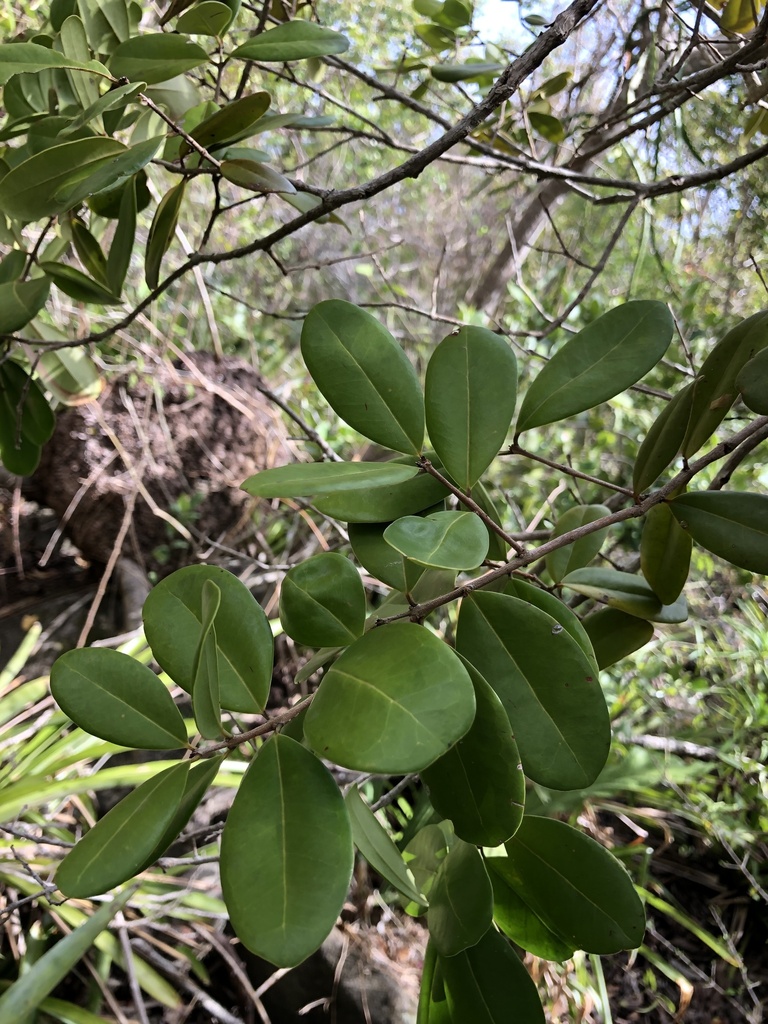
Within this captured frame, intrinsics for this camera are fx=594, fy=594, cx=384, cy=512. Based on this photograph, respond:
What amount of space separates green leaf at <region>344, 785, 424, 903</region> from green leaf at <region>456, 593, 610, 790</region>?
84 millimetres

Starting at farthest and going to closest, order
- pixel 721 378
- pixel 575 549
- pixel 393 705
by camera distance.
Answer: pixel 575 549
pixel 721 378
pixel 393 705

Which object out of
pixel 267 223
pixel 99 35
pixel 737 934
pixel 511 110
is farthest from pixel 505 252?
pixel 737 934

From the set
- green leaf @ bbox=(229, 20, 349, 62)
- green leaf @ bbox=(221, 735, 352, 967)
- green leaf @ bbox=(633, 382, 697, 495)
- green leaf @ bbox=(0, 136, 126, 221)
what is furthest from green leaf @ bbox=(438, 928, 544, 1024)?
green leaf @ bbox=(229, 20, 349, 62)

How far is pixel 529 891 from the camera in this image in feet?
0.94

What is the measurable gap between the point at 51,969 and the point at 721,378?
1.86 feet

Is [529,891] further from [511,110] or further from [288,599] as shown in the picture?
[511,110]

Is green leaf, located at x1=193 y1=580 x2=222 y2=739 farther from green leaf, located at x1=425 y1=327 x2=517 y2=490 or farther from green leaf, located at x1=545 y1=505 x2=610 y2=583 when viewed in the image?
green leaf, located at x1=545 y1=505 x2=610 y2=583

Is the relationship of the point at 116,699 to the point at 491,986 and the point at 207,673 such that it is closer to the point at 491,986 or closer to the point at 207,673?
the point at 207,673

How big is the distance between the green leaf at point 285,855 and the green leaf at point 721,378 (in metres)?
0.23

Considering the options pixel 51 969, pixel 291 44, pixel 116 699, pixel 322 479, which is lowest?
pixel 51 969

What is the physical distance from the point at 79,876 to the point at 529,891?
0.20 m

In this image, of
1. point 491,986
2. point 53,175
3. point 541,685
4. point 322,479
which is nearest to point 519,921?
point 491,986

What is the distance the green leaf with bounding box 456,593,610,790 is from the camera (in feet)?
0.83

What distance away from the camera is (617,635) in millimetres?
395
